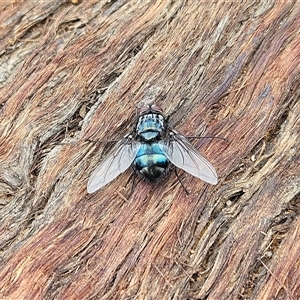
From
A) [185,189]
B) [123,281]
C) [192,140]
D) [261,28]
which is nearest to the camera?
[123,281]

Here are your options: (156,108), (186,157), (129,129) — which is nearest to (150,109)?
(156,108)

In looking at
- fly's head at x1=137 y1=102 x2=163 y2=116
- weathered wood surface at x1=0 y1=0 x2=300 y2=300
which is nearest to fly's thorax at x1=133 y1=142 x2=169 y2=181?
weathered wood surface at x1=0 y1=0 x2=300 y2=300

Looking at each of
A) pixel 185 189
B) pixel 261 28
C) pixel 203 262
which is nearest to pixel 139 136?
pixel 185 189

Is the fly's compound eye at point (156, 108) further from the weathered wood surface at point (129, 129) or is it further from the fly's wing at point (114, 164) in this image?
the fly's wing at point (114, 164)

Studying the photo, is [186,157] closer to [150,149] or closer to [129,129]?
[150,149]

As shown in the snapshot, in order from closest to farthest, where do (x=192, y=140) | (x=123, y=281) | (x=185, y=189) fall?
(x=123, y=281)
(x=185, y=189)
(x=192, y=140)

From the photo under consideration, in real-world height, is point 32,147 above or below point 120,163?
above

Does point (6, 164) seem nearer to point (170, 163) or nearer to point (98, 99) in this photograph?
point (98, 99)

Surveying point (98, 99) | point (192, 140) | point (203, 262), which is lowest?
point (203, 262)

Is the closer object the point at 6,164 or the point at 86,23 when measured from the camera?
the point at 6,164

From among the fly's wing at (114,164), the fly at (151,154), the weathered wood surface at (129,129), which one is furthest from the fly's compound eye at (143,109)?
the fly's wing at (114,164)
